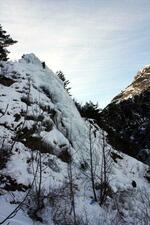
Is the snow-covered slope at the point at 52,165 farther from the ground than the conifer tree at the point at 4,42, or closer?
closer

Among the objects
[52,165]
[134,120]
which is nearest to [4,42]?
[52,165]

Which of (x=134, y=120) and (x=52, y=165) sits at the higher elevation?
(x=134, y=120)

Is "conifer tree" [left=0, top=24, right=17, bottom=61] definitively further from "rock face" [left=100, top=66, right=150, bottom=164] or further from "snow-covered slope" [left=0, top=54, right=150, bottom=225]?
"rock face" [left=100, top=66, right=150, bottom=164]

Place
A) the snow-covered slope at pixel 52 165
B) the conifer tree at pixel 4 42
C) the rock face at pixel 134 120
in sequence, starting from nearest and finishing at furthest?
the snow-covered slope at pixel 52 165 → the conifer tree at pixel 4 42 → the rock face at pixel 134 120

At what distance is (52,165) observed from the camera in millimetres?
17406

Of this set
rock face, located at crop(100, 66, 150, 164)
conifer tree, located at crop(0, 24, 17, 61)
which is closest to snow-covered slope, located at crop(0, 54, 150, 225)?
conifer tree, located at crop(0, 24, 17, 61)

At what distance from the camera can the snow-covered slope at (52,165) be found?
1296 cm

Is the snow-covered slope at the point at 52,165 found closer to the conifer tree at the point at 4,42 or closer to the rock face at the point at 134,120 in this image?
the conifer tree at the point at 4,42

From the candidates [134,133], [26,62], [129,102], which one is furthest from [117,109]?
[26,62]

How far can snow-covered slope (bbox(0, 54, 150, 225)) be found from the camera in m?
13.0

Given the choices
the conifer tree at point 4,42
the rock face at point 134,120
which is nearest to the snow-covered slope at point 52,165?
the conifer tree at point 4,42

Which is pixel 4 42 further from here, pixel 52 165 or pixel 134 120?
pixel 134 120

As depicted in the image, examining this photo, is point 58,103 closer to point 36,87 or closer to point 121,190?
point 36,87

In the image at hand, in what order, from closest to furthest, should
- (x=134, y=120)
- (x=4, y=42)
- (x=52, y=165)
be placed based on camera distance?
(x=52, y=165)
(x=4, y=42)
(x=134, y=120)
